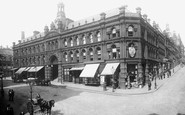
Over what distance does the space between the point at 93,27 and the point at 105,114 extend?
20359mm

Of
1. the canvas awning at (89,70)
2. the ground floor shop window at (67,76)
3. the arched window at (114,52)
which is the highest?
the arched window at (114,52)

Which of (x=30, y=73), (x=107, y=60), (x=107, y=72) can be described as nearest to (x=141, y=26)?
(x=107, y=60)

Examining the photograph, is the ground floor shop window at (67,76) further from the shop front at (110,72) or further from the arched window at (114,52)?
the arched window at (114,52)

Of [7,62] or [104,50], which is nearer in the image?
[104,50]

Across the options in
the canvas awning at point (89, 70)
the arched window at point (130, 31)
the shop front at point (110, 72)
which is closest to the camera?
the shop front at point (110, 72)

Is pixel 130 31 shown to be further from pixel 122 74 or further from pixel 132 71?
pixel 122 74

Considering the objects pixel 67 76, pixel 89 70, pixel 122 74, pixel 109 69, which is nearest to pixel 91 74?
pixel 89 70

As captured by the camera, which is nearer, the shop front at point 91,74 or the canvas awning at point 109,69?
the canvas awning at point 109,69

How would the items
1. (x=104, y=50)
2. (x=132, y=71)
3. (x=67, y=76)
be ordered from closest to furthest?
(x=132, y=71), (x=104, y=50), (x=67, y=76)

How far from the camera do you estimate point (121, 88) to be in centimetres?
2442

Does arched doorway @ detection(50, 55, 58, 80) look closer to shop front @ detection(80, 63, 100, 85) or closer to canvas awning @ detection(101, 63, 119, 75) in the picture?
shop front @ detection(80, 63, 100, 85)

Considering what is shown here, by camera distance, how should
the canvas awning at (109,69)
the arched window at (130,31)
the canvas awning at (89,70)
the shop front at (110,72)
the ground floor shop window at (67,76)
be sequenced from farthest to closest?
the ground floor shop window at (67,76) → the canvas awning at (89,70) → the arched window at (130,31) → the shop front at (110,72) → the canvas awning at (109,69)

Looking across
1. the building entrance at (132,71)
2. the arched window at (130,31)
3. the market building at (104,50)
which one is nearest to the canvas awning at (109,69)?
the market building at (104,50)

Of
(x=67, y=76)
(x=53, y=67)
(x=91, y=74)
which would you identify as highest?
(x=53, y=67)
